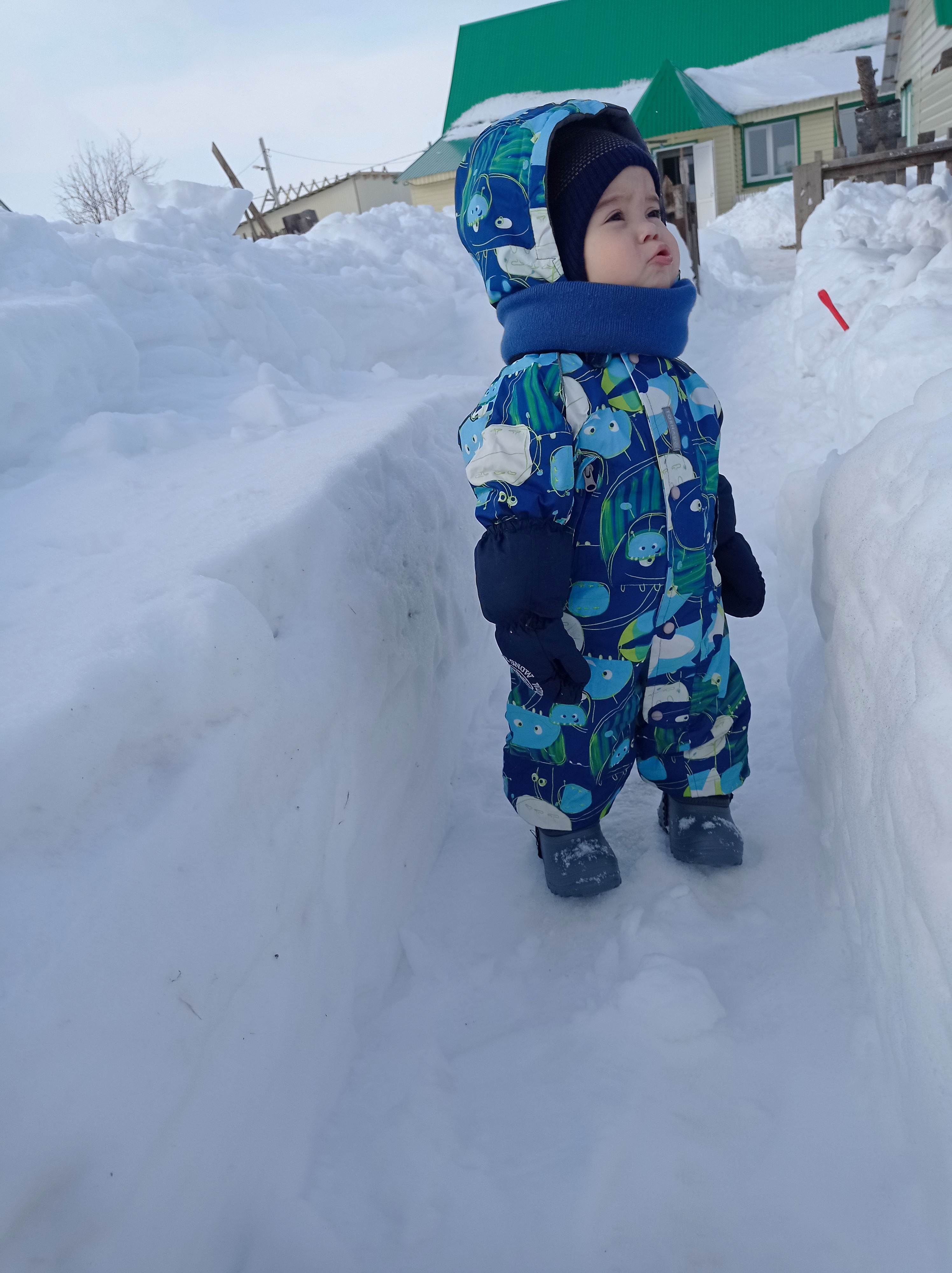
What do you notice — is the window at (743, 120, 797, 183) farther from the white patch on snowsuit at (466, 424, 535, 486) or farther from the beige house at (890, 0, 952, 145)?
the white patch on snowsuit at (466, 424, 535, 486)

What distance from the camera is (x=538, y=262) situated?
A: 164 centimetres

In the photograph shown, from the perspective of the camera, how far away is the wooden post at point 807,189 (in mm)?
9305

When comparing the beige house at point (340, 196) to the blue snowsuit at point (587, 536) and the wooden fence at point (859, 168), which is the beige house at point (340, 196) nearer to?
the wooden fence at point (859, 168)

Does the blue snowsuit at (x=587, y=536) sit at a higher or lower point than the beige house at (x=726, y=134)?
lower

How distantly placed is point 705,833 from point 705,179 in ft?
66.6

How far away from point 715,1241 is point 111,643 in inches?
50.9

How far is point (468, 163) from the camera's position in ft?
5.56

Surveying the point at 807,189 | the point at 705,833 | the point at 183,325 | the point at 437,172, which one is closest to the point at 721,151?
the point at 437,172

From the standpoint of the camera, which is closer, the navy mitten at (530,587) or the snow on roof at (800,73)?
the navy mitten at (530,587)

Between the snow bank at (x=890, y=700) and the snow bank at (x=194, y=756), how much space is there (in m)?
0.95

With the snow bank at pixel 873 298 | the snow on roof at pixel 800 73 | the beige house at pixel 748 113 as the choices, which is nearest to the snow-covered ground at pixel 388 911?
the snow bank at pixel 873 298

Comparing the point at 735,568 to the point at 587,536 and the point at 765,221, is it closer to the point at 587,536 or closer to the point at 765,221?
the point at 587,536

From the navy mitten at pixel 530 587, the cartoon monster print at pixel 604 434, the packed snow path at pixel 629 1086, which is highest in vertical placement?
the cartoon monster print at pixel 604 434

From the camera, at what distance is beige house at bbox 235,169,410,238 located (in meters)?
25.7
